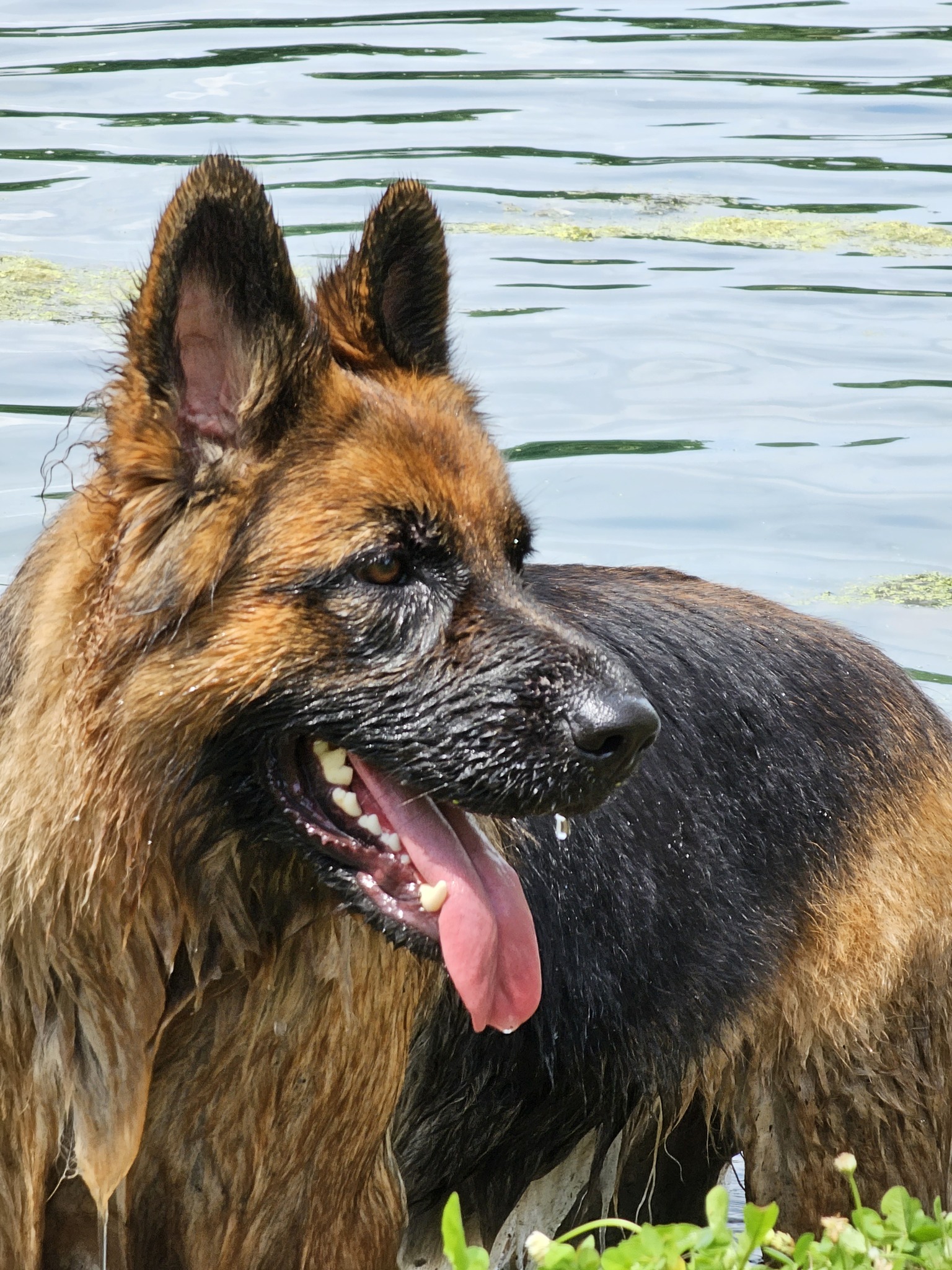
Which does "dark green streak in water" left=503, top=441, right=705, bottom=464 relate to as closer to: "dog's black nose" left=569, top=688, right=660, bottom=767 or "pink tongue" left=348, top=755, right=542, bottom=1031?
"pink tongue" left=348, top=755, right=542, bottom=1031

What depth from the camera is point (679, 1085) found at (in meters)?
5.08

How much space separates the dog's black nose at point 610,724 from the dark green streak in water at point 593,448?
21.0 ft

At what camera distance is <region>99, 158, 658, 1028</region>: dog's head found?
3773 mm

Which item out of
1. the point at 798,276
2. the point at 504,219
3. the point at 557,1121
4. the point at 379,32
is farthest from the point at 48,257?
the point at 557,1121

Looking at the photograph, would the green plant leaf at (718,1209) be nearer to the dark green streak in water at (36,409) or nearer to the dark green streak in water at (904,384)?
the dark green streak in water at (36,409)

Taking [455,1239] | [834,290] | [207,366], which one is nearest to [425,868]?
[455,1239]

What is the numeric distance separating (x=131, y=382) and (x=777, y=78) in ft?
45.4

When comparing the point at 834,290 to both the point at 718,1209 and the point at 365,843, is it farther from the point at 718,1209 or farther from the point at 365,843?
the point at 718,1209

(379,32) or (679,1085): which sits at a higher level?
(379,32)

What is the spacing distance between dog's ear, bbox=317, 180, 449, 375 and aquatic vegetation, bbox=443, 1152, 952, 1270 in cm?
203

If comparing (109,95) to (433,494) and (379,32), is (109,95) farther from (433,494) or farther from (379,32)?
(433,494)

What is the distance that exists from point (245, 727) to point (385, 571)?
1.41 ft

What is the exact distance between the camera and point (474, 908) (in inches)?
154

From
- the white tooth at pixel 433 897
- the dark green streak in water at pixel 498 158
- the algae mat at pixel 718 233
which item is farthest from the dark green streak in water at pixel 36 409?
the white tooth at pixel 433 897
